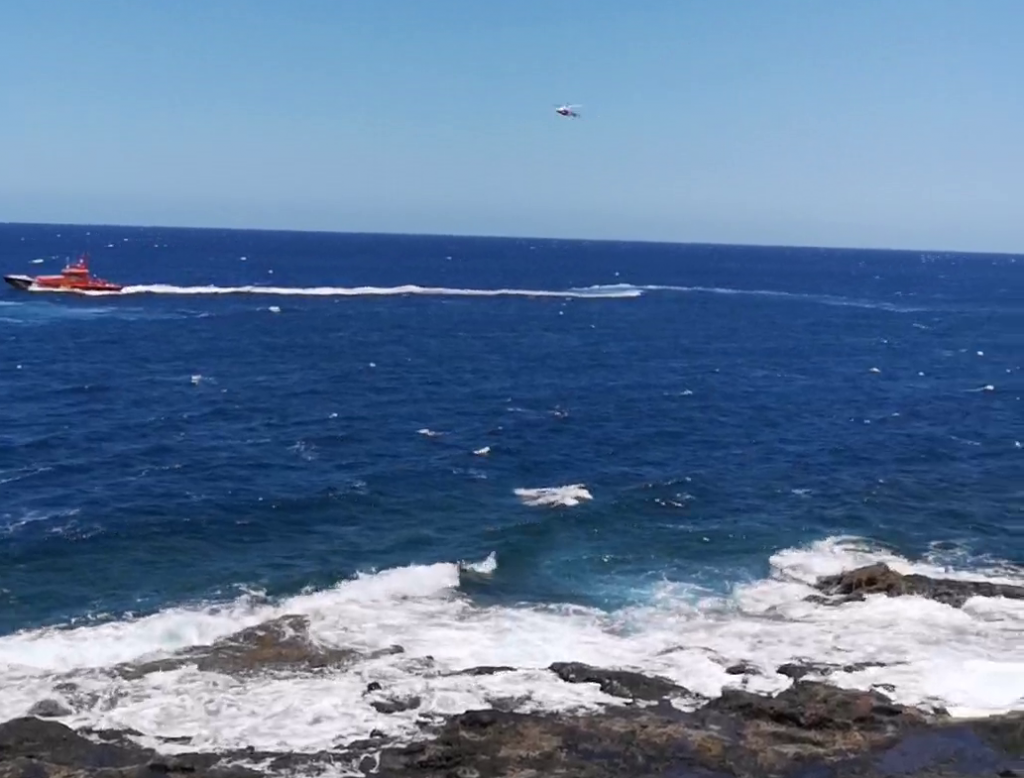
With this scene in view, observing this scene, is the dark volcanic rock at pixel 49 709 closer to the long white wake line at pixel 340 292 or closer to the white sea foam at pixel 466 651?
the white sea foam at pixel 466 651

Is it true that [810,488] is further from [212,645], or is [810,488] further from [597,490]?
[212,645]

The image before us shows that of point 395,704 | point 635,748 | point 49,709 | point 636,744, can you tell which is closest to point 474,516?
point 395,704

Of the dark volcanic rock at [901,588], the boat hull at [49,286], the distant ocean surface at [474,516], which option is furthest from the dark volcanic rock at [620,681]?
the boat hull at [49,286]

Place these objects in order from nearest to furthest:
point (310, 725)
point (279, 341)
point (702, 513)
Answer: point (310, 725) → point (702, 513) → point (279, 341)

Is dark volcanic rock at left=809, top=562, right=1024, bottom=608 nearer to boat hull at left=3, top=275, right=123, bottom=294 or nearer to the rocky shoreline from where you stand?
the rocky shoreline

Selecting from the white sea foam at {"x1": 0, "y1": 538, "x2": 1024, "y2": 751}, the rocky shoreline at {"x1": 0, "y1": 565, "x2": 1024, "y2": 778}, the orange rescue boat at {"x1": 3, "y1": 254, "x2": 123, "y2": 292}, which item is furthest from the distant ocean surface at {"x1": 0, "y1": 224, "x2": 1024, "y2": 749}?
the orange rescue boat at {"x1": 3, "y1": 254, "x2": 123, "y2": 292}

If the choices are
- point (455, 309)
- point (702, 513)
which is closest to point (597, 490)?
point (702, 513)
